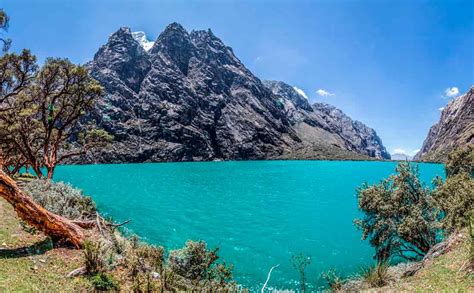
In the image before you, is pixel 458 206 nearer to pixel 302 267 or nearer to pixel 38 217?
pixel 302 267

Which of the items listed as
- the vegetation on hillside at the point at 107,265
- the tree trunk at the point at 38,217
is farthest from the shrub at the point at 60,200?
the tree trunk at the point at 38,217

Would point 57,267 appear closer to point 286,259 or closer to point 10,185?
point 10,185

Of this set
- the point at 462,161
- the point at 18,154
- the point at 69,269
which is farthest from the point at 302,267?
the point at 18,154

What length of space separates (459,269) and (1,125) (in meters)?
45.2

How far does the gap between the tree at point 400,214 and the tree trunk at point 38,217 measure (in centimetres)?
2096

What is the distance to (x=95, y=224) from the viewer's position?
17.5 meters

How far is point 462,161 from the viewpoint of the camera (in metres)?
35.0

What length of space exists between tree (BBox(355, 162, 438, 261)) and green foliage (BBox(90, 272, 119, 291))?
1952 centimetres

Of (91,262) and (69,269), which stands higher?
(91,262)

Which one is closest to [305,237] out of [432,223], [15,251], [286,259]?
[286,259]

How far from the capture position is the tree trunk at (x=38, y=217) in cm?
1294

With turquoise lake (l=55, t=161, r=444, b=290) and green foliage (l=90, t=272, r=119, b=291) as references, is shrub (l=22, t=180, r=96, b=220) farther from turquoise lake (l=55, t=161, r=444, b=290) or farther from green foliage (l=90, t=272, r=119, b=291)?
turquoise lake (l=55, t=161, r=444, b=290)

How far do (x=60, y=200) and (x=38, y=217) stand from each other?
726cm

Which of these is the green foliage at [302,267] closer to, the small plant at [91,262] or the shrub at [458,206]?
the small plant at [91,262]
